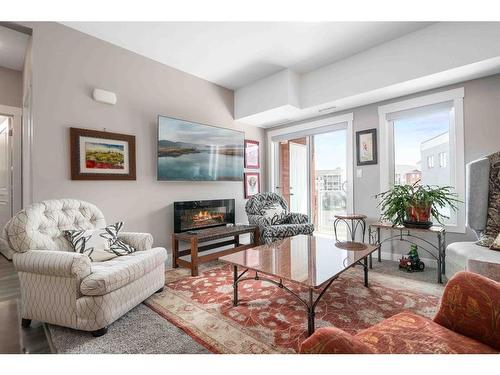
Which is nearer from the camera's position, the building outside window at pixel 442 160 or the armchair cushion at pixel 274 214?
the building outside window at pixel 442 160

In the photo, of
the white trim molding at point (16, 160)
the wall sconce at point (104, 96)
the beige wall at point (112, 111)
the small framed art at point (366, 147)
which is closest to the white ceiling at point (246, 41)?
the beige wall at point (112, 111)

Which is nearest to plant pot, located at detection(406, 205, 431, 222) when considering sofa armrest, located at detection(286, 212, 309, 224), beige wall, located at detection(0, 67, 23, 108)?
sofa armrest, located at detection(286, 212, 309, 224)

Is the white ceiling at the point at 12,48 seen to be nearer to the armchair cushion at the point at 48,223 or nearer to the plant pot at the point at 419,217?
the armchair cushion at the point at 48,223

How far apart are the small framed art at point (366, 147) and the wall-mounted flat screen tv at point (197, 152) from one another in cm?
186

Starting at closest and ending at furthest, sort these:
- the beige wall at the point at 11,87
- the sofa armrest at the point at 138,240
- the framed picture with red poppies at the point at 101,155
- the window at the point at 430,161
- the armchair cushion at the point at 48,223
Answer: the armchair cushion at the point at 48,223 < the sofa armrest at the point at 138,240 < the framed picture with red poppies at the point at 101,155 < the window at the point at 430,161 < the beige wall at the point at 11,87

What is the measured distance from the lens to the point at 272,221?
3688 mm

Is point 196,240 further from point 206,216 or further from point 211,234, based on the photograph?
point 206,216

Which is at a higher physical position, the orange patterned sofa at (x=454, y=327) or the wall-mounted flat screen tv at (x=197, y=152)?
the wall-mounted flat screen tv at (x=197, y=152)

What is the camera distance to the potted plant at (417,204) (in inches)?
107

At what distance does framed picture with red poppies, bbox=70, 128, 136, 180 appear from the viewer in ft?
8.64

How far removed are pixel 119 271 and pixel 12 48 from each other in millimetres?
3199

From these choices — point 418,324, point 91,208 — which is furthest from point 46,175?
point 418,324

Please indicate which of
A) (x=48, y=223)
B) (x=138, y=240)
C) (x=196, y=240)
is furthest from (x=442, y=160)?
(x=48, y=223)

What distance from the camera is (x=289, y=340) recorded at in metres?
1.56
